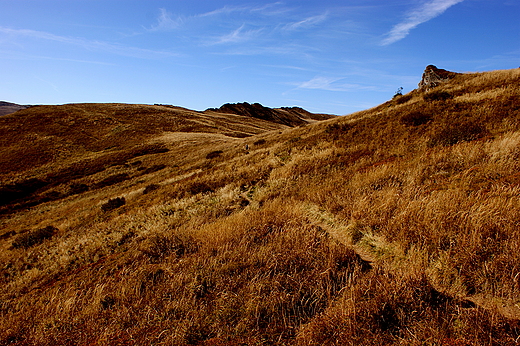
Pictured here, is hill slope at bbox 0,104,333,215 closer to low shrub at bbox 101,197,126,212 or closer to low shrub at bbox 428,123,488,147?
low shrub at bbox 101,197,126,212

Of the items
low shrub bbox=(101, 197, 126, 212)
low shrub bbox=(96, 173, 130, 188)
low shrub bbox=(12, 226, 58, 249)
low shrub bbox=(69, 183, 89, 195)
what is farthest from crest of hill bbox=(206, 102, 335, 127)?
low shrub bbox=(12, 226, 58, 249)

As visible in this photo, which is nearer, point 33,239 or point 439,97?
point 33,239

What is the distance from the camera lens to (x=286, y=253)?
4.87 metres

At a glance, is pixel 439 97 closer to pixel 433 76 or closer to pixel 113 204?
pixel 433 76

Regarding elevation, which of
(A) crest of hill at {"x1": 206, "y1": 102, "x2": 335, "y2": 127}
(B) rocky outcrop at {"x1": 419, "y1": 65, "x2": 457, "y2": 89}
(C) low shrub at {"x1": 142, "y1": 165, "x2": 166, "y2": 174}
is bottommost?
(C) low shrub at {"x1": 142, "y1": 165, "x2": 166, "y2": 174}

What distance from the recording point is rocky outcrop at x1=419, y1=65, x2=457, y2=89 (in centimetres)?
2277

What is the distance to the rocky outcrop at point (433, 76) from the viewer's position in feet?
74.7

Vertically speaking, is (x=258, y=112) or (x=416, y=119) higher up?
(x=258, y=112)

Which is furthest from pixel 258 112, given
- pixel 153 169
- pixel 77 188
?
pixel 77 188

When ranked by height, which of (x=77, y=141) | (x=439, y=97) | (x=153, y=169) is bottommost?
(x=153, y=169)

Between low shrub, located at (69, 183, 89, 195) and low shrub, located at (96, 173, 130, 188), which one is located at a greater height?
low shrub, located at (96, 173, 130, 188)

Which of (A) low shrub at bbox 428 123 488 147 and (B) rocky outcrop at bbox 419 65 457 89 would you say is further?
(B) rocky outcrop at bbox 419 65 457 89

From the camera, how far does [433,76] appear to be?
23.8 m

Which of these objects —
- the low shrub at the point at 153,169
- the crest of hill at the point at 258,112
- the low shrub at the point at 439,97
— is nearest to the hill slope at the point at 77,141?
the low shrub at the point at 153,169
